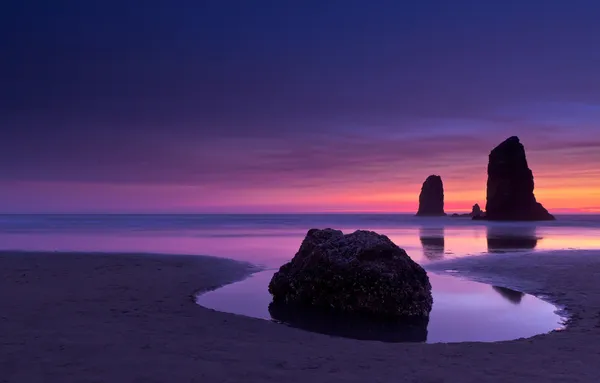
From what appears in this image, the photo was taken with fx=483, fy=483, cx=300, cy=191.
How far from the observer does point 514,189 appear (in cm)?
10156

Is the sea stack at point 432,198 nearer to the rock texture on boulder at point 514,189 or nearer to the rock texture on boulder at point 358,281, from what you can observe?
the rock texture on boulder at point 514,189

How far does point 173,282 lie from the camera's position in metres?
15.0

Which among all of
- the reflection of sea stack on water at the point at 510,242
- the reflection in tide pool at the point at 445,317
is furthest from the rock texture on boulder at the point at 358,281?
the reflection of sea stack on water at the point at 510,242

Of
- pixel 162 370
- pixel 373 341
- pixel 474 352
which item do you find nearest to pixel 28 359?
pixel 162 370

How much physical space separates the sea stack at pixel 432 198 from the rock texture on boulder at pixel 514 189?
62.0 metres

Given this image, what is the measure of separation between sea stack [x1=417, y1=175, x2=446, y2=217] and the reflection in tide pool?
15646 cm

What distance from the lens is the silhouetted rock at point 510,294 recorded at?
41.8 ft

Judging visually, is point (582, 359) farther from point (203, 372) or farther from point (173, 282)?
point (173, 282)

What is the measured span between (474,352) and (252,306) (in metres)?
5.78

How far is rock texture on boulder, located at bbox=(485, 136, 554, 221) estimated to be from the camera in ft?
333

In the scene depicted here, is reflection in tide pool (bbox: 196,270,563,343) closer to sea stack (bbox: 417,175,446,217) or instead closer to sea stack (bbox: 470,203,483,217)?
sea stack (bbox: 470,203,483,217)

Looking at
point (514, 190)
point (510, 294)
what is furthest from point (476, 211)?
point (510, 294)

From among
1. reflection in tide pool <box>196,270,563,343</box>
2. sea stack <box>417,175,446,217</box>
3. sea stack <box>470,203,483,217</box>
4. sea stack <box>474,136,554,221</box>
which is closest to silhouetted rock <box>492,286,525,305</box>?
reflection in tide pool <box>196,270,563,343</box>

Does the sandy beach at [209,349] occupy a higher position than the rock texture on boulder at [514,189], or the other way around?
the rock texture on boulder at [514,189]
